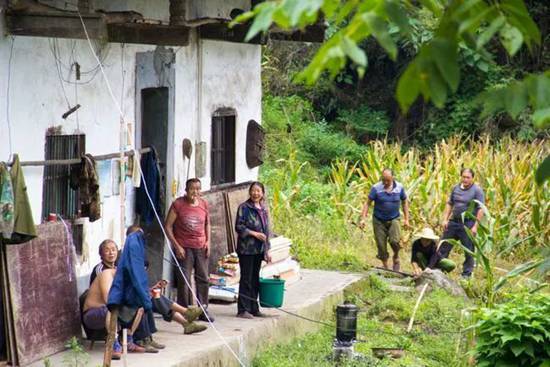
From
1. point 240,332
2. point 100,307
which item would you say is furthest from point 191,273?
point 100,307

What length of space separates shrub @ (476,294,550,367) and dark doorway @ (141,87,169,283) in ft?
14.1

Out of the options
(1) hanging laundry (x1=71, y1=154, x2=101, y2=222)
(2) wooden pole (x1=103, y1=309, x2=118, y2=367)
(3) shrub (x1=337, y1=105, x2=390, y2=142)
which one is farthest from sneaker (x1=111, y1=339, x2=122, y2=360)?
(3) shrub (x1=337, y1=105, x2=390, y2=142)

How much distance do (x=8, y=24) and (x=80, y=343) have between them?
3133 mm

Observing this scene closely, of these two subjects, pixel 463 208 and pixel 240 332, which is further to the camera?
pixel 463 208

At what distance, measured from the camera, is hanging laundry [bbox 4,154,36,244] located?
31.7 feet

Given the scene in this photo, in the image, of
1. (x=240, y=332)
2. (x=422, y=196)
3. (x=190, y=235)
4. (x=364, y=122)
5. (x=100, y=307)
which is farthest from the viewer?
(x=364, y=122)

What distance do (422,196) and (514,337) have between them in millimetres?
10702

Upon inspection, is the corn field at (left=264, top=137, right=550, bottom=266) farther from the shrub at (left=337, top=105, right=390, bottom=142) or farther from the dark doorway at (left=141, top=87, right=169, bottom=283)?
the shrub at (left=337, top=105, right=390, bottom=142)

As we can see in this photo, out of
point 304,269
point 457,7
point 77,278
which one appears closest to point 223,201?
point 304,269

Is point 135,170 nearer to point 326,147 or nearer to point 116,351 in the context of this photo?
point 116,351

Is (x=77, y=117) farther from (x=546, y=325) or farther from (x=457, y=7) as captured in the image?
(x=457, y=7)

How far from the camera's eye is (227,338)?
39.7 feet

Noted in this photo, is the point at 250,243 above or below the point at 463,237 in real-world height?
above

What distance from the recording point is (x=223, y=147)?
51.4ft
